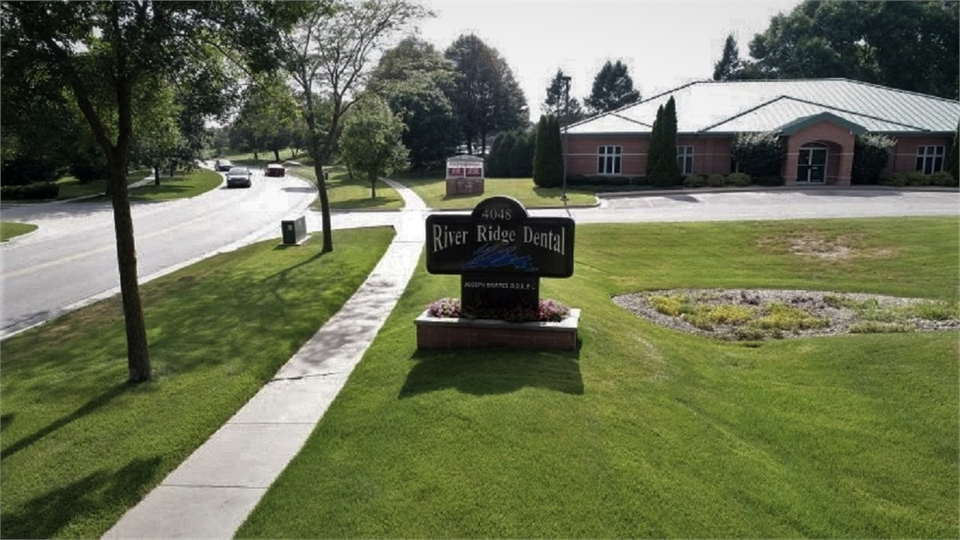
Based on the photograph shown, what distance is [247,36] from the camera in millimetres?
7496

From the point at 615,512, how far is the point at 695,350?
5215mm

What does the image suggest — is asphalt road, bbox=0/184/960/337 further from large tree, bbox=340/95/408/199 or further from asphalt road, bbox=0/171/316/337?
large tree, bbox=340/95/408/199

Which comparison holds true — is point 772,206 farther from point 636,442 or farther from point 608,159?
point 636,442

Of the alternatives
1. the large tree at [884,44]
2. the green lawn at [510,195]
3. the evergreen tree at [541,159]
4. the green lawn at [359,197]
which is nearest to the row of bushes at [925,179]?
the green lawn at [510,195]

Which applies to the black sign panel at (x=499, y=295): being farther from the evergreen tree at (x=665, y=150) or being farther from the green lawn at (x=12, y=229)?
the evergreen tree at (x=665, y=150)

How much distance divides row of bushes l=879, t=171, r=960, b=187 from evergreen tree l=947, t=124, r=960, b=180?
12.4 inches

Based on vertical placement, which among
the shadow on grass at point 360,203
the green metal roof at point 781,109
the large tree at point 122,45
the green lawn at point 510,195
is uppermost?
the green metal roof at point 781,109

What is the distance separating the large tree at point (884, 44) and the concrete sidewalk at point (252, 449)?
2571 inches

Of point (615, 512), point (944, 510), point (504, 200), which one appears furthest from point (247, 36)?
point (944, 510)

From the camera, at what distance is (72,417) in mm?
6977

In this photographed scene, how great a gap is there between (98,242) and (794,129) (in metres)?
34.3

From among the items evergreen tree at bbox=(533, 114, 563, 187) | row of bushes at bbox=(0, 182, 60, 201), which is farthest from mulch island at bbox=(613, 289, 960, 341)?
row of bushes at bbox=(0, 182, 60, 201)

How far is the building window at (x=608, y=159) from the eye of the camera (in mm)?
39656

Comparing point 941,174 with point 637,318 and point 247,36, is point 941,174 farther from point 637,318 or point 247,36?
point 247,36
